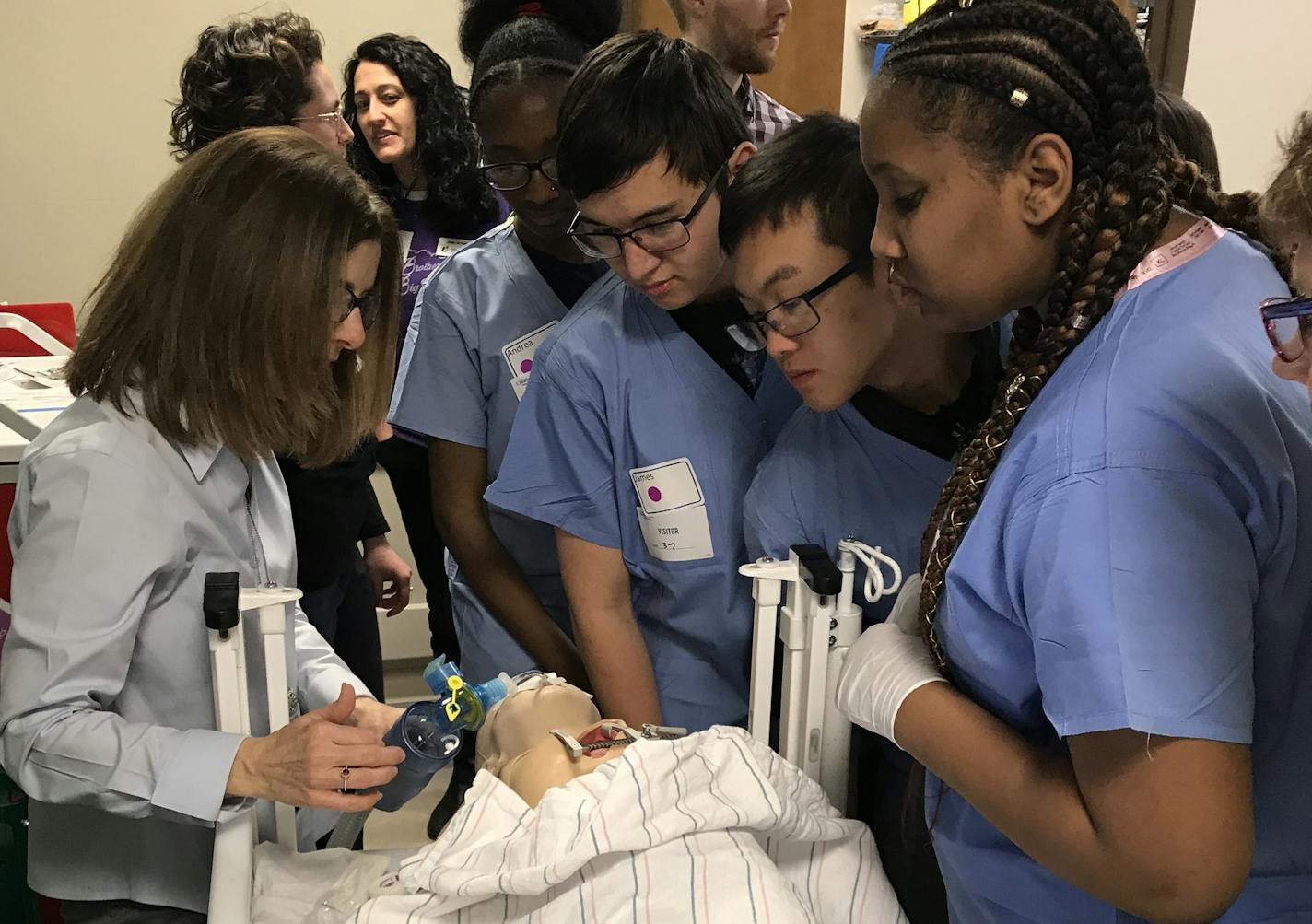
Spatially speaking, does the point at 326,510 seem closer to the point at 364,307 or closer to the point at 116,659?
the point at 364,307

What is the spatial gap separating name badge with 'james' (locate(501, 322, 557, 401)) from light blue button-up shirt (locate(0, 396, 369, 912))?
0.54 metres

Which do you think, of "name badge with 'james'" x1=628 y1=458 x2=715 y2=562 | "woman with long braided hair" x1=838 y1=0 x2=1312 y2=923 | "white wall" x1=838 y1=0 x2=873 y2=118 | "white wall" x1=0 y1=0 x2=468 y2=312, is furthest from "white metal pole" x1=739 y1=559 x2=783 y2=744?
"white wall" x1=0 y1=0 x2=468 y2=312

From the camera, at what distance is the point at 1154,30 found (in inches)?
102

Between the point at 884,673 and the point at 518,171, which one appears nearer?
the point at 884,673

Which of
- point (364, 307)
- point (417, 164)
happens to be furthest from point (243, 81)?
point (364, 307)

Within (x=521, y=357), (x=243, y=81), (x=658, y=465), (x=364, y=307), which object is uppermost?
(x=243, y=81)

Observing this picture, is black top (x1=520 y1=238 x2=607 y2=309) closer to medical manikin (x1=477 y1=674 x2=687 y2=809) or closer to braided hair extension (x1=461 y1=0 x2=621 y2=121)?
braided hair extension (x1=461 y1=0 x2=621 y2=121)

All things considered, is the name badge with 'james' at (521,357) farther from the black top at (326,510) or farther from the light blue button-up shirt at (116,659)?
the light blue button-up shirt at (116,659)

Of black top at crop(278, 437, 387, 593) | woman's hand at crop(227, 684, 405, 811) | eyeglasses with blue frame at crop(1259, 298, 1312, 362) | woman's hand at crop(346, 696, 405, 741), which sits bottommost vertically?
woman's hand at crop(346, 696, 405, 741)

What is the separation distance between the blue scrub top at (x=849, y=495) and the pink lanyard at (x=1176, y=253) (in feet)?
1.67

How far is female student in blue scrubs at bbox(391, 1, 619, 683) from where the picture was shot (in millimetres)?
1696

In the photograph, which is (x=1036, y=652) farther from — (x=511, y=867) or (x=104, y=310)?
(x=104, y=310)

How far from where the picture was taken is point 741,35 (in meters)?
1.92

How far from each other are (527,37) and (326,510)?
2.54 ft
